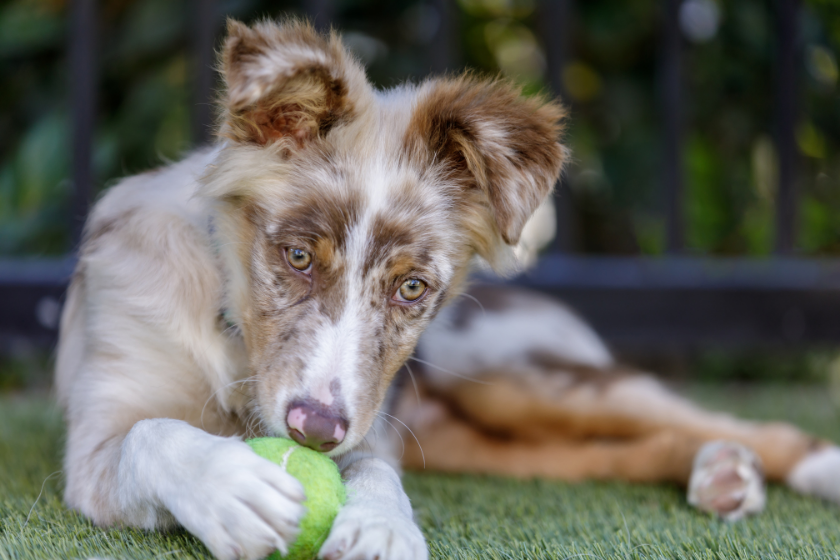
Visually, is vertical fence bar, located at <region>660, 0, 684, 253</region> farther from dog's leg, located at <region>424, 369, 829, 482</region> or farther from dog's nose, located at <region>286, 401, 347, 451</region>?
dog's nose, located at <region>286, 401, 347, 451</region>

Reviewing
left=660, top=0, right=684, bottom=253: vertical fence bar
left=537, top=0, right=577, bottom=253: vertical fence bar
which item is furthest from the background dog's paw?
left=660, top=0, right=684, bottom=253: vertical fence bar

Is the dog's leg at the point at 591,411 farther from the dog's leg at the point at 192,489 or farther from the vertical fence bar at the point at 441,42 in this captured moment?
the vertical fence bar at the point at 441,42

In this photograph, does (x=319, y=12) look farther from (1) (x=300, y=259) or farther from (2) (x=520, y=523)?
(2) (x=520, y=523)

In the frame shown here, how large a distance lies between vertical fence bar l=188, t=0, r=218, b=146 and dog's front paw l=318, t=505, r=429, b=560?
2.56m

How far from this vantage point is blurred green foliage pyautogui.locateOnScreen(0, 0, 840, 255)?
405 centimetres

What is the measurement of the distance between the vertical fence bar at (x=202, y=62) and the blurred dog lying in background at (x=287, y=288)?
138 cm

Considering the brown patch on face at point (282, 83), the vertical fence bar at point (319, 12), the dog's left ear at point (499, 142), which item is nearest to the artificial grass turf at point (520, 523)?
the dog's left ear at point (499, 142)

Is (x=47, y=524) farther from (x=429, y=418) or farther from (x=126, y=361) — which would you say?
(x=429, y=418)

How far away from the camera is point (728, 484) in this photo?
7.13ft

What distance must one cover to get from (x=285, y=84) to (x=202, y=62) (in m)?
2.05

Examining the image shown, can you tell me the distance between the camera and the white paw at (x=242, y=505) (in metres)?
1.35

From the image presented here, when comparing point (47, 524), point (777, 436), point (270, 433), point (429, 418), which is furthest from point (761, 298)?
point (47, 524)

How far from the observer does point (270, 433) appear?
5.59 ft

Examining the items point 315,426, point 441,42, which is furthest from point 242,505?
point 441,42
